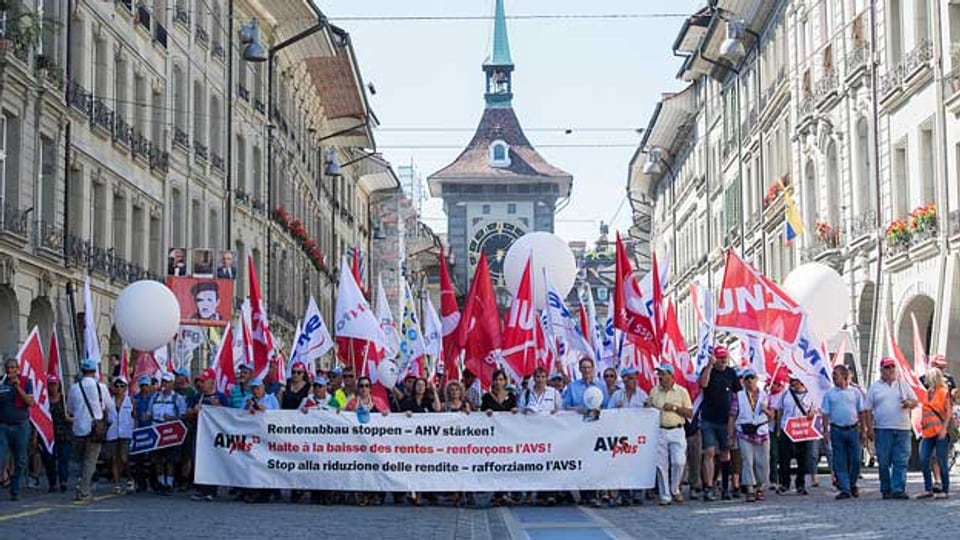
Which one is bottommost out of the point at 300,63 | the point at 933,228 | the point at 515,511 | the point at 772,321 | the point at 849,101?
the point at 515,511

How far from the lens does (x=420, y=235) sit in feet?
355

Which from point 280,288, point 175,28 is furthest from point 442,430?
point 280,288

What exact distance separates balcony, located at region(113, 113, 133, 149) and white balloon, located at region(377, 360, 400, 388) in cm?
1319

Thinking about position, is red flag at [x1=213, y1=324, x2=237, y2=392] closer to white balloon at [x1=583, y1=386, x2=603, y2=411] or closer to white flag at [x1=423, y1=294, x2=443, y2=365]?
white balloon at [x1=583, y1=386, x2=603, y2=411]

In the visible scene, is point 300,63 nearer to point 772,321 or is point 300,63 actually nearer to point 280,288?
point 280,288

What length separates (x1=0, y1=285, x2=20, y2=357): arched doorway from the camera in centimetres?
3050

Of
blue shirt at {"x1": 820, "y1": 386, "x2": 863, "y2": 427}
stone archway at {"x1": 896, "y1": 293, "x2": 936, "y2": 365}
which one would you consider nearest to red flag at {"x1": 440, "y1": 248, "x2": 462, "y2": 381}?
blue shirt at {"x1": 820, "y1": 386, "x2": 863, "y2": 427}

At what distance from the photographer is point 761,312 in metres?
22.4

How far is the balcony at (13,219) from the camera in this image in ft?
97.6

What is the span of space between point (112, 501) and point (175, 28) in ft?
77.6

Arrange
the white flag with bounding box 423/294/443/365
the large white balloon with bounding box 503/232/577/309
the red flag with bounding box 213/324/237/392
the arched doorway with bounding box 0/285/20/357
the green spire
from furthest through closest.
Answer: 1. the green spire
2. the arched doorway with bounding box 0/285/20/357
3. the white flag with bounding box 423/294/443/365
4. the large white balloon with bounding box 503/232/577/309
5. the red flag with bounding box 213/324/237/392

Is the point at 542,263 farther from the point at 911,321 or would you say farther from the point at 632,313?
the point at 911,321

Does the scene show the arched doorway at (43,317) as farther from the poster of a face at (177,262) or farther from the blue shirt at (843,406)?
the blue shirt at (843,406)

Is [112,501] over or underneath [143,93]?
underneath
